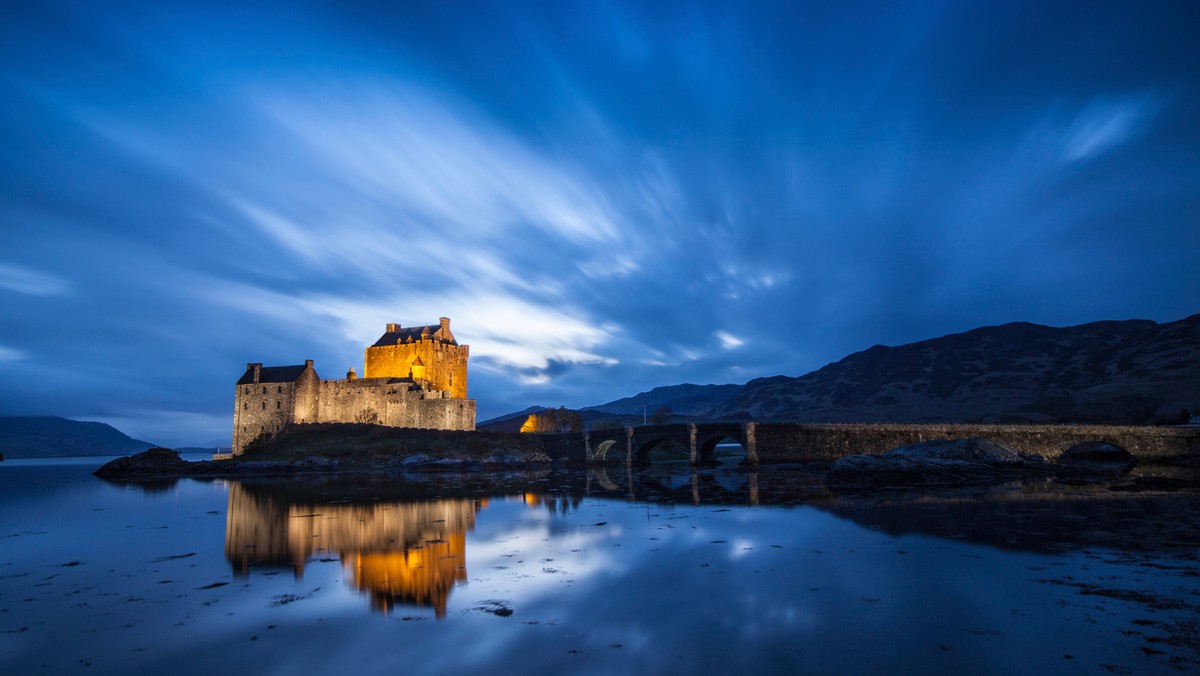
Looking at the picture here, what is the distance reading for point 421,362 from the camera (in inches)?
2736

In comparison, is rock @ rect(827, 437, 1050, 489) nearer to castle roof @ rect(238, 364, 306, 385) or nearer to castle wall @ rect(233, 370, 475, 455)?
castle wall @ rect(233, 370, 475, 455)

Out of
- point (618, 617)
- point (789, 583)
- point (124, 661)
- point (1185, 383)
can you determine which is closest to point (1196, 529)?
point (789, 583)

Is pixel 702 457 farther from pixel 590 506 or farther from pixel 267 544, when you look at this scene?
pixel 267 544

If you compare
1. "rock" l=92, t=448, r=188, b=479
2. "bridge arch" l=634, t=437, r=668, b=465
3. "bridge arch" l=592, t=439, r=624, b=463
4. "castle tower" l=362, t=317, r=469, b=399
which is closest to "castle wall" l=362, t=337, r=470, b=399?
"castle tower" l=362, t=317, r=469, b=399

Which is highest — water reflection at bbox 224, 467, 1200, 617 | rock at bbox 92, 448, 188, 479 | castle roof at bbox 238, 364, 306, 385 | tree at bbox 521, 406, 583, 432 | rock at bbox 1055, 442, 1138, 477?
castle roof at bbox 238, 364, 306, 385

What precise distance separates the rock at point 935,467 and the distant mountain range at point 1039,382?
53.0m

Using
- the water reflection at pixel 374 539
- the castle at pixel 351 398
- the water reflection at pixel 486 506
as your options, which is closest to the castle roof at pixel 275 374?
the castle at pixel 351 398

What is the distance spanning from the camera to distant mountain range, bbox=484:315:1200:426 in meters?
89.8

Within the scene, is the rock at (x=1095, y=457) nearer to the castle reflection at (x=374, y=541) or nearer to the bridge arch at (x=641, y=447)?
the bridge arch at (x=641, y=447)

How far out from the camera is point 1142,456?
54.3 metres

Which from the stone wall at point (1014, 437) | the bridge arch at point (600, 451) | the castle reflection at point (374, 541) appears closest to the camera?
the castle reflection at point (374, 541)

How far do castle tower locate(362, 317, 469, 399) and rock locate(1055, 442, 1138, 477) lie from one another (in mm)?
63884

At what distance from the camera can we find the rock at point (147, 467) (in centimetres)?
6310

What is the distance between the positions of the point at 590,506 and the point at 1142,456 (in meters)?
58.4
